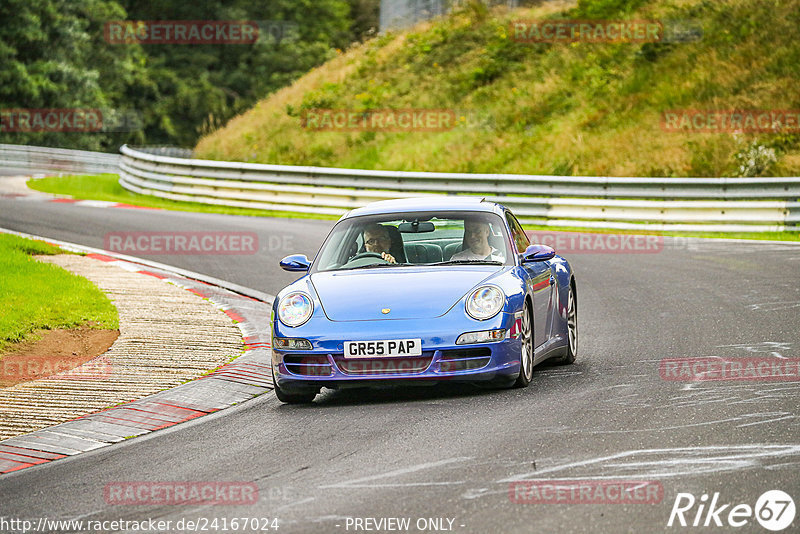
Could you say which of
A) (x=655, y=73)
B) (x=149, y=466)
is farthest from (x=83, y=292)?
(x=655, y=73)

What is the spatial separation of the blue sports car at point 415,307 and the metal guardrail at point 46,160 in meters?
33.2

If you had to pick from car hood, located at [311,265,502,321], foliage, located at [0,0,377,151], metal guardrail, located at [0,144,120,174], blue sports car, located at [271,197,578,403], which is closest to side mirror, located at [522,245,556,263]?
blue sports car, located at [271,197,578,403]

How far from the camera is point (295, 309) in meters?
8.18

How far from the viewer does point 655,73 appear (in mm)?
29219

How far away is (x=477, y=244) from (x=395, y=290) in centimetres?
108

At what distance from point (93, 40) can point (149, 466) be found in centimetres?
5151

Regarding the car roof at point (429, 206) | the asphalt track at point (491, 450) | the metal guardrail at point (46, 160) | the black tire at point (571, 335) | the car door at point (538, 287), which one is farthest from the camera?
the metal guardrail at point (46, 160)

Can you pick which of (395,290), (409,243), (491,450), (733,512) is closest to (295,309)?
(395,290)

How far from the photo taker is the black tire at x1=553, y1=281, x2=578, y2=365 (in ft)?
31.0

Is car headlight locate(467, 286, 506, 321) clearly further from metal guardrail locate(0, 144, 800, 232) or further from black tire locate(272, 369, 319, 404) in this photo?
metal guardrail locate(0, 144, 800, 232)

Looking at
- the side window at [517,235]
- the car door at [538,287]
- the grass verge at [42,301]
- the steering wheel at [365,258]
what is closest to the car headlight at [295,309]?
the steering wheel at [365,258]

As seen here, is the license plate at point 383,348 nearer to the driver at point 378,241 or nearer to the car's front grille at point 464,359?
the car's front grille at point 464,359

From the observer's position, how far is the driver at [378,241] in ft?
29.6

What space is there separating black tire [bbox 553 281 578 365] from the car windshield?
43.4 inches
